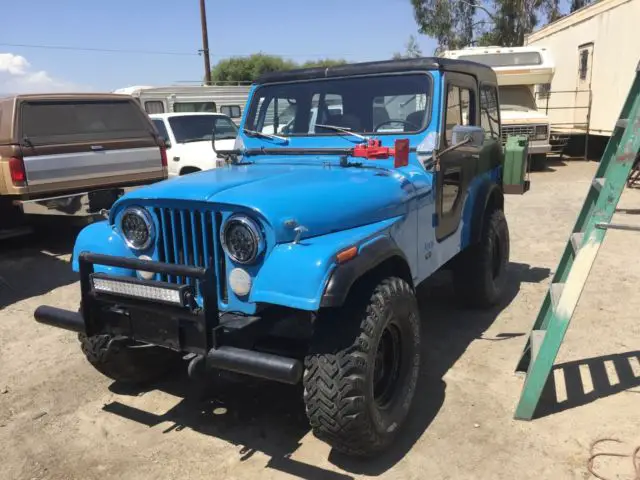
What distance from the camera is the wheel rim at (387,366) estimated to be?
2947 millimetres

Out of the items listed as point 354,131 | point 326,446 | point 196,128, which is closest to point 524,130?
point 196,128

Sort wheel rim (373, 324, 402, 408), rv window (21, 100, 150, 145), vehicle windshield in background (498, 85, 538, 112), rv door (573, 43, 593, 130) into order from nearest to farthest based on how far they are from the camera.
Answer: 1. wheel rim (373, 324, 402, 408)
2. rv window (21, 100, 150, 145)
3. vehicle windshield in background (498, 85, 538, 112)
4. rv door (573, 43, 593, 130)

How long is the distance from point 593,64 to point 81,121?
1247 centimetres

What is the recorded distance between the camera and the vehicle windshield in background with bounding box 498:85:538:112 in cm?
1292

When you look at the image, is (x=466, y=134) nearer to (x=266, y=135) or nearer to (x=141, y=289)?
(x=266, y=135)

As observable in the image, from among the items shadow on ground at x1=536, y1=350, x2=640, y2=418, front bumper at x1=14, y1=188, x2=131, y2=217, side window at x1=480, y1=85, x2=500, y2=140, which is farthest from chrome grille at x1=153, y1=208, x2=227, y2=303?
front bumper at x1=14, y1=188, x2=131, y2=217

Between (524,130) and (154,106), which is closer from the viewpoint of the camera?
(524,130)

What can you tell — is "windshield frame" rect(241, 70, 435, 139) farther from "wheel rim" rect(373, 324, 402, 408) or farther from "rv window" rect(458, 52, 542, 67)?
"rv window" rect(458, 52, 542, 67)

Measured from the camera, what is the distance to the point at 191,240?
2814 mm

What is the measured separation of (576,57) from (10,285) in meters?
15.0

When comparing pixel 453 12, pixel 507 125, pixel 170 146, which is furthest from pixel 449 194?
pixel 453 12

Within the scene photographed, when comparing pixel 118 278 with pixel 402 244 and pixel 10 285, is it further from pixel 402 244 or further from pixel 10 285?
pixel 10 285

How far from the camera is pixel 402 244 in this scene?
10.6 ft

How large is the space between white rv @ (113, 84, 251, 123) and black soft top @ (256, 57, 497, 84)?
8826 mm
